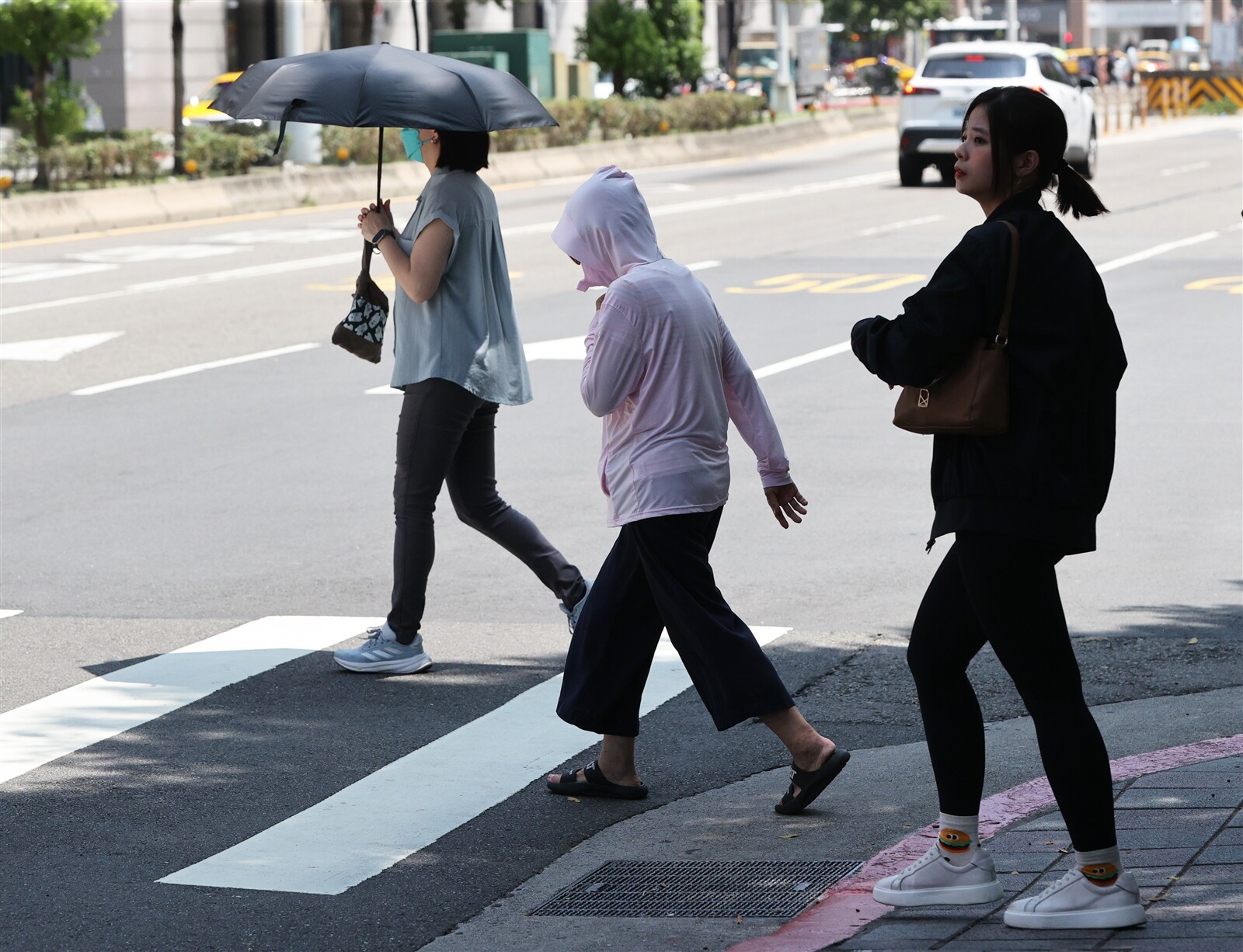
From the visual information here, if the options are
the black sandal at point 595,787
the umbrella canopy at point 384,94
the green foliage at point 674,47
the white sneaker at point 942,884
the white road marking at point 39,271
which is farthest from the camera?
the green foliage at point 674,47

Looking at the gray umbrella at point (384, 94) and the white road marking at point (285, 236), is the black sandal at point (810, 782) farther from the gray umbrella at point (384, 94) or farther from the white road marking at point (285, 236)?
the white road marking at point (285, 236)

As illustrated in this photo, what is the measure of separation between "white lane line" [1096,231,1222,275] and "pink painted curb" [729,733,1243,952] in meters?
13.1

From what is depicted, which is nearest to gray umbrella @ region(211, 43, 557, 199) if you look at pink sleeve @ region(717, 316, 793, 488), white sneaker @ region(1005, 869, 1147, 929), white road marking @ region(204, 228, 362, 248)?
pink sleeve @ region(717, 316, 793, 488)

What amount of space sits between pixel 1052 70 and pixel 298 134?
38.6 ft

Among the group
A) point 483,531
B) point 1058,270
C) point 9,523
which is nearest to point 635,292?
point 1058,270

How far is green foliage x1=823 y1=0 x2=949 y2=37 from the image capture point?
81812 mm

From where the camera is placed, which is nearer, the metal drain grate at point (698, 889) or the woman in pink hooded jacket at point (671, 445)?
the metal drain grate at point (698, 889)

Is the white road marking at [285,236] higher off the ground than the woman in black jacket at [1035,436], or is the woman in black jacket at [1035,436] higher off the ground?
the white road marking at [285,236]

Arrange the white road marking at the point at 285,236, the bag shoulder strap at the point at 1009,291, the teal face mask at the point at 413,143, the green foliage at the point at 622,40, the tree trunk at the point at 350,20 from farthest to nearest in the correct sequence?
1. the tree trunk at the point at 350,20
2. the green foliage at the point at 622,40
3. the white road marking at the point at 285,236
4. the teal face mask at the point at 413,143
5. the bag shoulder strap at the point at 1009,291

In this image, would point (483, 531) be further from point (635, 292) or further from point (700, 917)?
point (700, 917)

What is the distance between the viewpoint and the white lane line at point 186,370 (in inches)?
509

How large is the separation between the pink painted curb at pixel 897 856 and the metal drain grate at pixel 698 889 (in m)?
0.11

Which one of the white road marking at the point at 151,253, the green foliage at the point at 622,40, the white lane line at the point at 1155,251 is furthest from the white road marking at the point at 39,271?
the green foliage at the point at 622,40

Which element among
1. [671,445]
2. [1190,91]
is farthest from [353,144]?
[1190,91]
